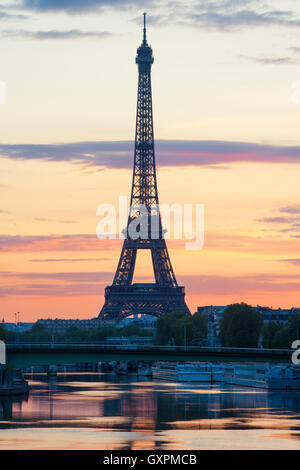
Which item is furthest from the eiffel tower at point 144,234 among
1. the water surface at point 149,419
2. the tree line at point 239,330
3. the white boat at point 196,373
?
the water surface at point 149,419

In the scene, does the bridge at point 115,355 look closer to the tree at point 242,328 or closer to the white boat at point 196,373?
the white boat at point 196,373

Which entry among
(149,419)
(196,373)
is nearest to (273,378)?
(196,373)

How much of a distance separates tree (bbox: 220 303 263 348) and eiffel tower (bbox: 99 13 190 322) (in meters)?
15.4

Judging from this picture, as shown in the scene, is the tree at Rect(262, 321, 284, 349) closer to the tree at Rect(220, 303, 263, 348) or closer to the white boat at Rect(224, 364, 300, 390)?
the tree at Rect(220, 303, 263, 348)

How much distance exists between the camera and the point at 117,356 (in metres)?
89.0

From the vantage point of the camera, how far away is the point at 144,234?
16288 cm

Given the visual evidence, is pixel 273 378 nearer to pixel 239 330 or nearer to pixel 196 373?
pixel 196 373

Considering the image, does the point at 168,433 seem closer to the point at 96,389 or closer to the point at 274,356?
the point at 274,356

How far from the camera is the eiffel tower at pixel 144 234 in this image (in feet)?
531

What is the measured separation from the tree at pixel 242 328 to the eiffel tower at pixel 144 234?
50.5 feet

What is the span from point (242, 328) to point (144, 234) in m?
21.7

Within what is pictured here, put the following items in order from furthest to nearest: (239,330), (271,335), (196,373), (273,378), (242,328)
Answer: (271,335), (242,328), (239,330), (196,373), (273,378)

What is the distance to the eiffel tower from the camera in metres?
162
